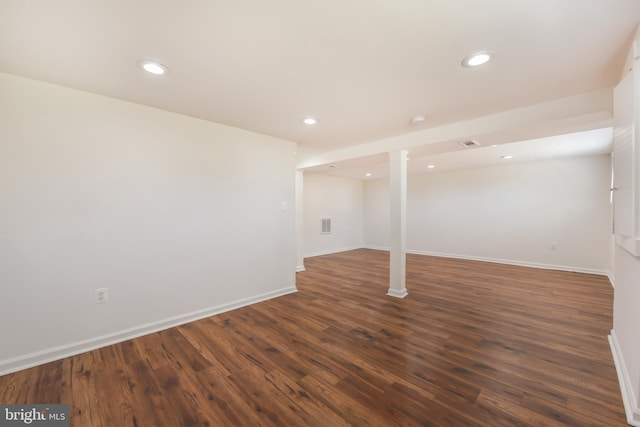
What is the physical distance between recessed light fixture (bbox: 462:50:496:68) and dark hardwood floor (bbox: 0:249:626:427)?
228 cm

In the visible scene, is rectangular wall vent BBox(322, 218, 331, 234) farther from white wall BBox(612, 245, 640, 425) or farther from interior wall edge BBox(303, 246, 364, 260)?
white wall BBox(612, 245, 640, 425)

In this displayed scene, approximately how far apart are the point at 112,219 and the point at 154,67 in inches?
57.6

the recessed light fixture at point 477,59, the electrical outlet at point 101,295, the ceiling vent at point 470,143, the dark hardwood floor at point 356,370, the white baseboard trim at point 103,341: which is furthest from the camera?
the ceiling vent at point 470,143

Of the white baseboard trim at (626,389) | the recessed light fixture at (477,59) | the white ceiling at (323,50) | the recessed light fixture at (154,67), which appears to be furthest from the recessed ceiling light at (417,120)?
the white baseboard trim at (626,389)

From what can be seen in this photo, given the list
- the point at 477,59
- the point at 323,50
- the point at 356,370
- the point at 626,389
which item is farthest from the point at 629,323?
the point at 323,50

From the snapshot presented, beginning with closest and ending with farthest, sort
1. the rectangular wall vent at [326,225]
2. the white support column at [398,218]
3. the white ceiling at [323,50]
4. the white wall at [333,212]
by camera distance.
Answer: the white ceiling at [323,50], the white support column at [398,218], the white wall at [333,212], the rectangular wall vent at [326,225]

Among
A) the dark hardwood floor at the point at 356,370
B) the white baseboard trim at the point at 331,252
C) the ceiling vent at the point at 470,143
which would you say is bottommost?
the dark hardwood floor at the point at 356,370

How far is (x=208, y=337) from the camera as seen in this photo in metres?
2.47

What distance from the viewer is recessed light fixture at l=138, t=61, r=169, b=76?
1.76m

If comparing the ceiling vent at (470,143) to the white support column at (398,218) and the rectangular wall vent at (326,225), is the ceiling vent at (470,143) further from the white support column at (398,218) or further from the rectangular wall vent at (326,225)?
the rectangular wall vent at (326,225)

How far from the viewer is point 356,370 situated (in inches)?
76.2

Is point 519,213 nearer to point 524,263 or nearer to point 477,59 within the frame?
point 524,263

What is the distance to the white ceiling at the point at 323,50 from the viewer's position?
1295mm

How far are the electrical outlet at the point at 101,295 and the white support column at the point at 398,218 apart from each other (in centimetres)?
323
